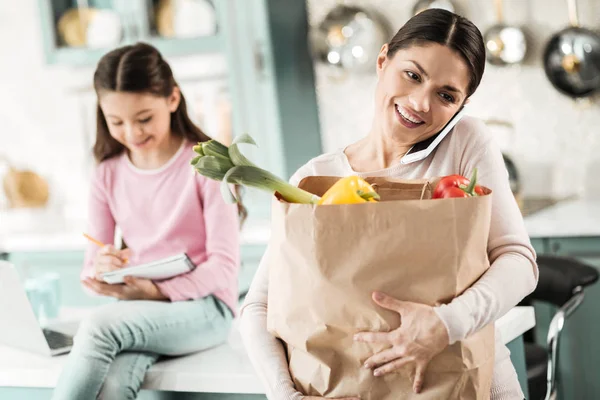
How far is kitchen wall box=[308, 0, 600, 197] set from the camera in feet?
10.6

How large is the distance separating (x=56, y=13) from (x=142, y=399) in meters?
2.50

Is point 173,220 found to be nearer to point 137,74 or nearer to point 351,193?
point 137,74

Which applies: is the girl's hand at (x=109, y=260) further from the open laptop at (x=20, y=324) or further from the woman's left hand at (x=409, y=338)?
the woman's left hand at (x=409, y=338)

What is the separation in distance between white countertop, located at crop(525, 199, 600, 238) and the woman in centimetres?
142

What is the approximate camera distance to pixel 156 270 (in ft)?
6.18

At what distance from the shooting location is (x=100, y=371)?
Answer: 1745mm

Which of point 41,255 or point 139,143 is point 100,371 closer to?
point 139,143

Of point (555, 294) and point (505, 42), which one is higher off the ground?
point (505, 42)

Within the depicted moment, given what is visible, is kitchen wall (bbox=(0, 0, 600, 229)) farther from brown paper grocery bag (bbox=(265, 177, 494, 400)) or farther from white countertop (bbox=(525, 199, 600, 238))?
brown paper grocery bag (bbox=(265, 177, 494, 400))

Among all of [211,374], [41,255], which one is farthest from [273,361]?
[41,255]

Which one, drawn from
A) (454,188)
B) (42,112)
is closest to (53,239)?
(42,112)

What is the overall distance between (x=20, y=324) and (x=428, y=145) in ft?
3.05

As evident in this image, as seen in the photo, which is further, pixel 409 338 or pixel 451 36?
pixel 451 36

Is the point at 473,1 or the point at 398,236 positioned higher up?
the point at 473,1
